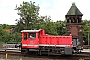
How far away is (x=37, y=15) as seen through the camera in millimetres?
58281

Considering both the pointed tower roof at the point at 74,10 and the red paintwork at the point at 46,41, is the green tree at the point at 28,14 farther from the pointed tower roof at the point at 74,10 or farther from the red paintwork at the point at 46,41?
the red paintwork at the point at 46,41

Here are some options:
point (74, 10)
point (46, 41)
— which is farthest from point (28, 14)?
point (46, 41)

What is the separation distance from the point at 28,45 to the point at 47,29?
34.5 meters

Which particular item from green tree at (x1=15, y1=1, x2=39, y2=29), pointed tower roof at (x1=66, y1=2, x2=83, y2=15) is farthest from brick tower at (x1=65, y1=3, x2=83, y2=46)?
green tree at (x1=15, y1=1, x2=39, y2=29)

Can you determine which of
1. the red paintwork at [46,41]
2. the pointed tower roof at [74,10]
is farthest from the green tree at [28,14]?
the red paintwork at [46,41]

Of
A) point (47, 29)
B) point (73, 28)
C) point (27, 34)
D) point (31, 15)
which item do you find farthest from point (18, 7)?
point (27, 34)

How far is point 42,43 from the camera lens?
2395 cm

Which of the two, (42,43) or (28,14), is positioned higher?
(28,14)

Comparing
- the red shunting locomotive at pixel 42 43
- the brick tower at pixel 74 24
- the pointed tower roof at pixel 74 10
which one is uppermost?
the pointed tower roof at pixel 74 10

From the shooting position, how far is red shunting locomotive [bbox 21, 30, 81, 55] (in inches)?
913

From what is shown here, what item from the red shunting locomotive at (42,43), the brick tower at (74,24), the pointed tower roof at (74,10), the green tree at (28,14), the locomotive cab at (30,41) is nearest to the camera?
the red shunting locomotive at (42,43)

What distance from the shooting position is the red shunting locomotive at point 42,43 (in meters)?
23.2

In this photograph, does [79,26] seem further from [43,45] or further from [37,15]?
[43,45]

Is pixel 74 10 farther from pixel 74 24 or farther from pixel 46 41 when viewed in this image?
pixel 46 41
